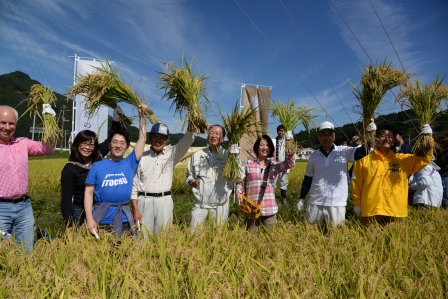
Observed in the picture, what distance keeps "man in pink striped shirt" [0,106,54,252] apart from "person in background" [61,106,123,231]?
0.32m

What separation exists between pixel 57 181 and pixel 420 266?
33.4 ft

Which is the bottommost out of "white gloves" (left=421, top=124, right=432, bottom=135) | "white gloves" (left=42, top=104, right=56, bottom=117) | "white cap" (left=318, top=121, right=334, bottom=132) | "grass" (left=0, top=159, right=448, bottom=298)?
"grass" (left=0, top=159, right=448, bottom=298)

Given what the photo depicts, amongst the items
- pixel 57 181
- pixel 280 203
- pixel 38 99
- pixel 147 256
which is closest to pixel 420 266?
pixel 147 256

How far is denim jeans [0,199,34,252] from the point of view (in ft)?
8.75

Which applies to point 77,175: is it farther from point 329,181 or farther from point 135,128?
point 329,181

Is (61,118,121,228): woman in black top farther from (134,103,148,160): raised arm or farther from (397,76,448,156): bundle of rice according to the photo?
(397,76,448,156): bundle of rice

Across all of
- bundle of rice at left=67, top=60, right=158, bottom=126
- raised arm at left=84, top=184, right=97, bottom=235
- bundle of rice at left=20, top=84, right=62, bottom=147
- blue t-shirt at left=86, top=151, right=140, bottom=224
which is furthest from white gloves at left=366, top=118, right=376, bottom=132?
bundle of rice at left=20, top=84, right=62, bottom=147

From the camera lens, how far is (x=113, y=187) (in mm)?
2871

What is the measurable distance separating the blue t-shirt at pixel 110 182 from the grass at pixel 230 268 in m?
0.32

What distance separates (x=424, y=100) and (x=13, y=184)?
401 centimetres

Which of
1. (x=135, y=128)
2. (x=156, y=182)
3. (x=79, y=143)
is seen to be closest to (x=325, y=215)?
(x=156, y=182)

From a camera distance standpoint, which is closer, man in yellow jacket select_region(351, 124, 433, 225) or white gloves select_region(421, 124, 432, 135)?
white gloves select_region(421, 124, 432, 135)

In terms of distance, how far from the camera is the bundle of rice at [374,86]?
3.07 m

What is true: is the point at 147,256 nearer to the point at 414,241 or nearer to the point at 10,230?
the point at 10,230
